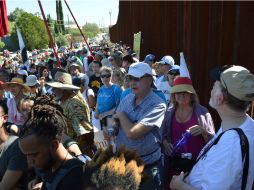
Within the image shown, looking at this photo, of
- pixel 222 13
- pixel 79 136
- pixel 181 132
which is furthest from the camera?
pixel 222 13

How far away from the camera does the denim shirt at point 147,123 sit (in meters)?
3.21

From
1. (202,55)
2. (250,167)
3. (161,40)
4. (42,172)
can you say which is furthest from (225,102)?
(161,40)

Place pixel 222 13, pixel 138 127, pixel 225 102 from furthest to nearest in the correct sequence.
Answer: pixel 222 13 → pixel 138 127 → pixel 225 102

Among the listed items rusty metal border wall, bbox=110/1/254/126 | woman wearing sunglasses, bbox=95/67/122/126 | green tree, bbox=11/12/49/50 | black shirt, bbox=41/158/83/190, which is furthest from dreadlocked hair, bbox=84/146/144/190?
green tree, bbox=11/12/49/50

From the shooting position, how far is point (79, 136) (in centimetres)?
379

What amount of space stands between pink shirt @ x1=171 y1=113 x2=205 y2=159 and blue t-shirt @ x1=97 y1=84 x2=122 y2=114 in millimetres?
2001

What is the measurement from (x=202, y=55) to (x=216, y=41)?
65cm

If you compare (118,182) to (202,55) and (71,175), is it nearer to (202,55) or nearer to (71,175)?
(71,175)

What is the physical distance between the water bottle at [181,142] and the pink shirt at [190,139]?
0.05 m

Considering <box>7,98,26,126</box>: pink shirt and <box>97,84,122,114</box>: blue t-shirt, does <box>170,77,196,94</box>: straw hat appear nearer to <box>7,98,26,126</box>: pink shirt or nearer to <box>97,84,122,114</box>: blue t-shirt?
<box>97,84,122,114</box>: blue t-shirt

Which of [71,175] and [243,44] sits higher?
[243,44]

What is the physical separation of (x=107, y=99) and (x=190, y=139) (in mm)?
2280

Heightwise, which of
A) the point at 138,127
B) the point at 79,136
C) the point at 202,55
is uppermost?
the point at 202,55

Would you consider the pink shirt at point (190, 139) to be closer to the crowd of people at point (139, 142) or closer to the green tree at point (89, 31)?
the crowd of people at point (139, 142)
